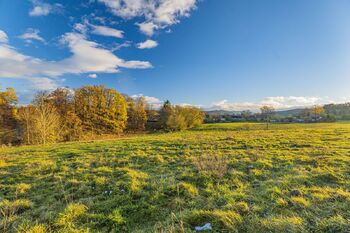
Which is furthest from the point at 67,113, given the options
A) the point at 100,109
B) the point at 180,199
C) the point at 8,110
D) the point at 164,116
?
the point at 180,199

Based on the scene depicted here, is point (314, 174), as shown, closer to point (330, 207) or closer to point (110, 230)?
point (330, 207)

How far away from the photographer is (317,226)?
3432mm

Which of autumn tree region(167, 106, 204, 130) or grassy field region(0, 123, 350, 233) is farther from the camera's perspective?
autumn tree region(167, 106, 204, 130)

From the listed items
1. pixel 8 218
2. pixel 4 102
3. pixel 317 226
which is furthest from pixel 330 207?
pixel 4 102

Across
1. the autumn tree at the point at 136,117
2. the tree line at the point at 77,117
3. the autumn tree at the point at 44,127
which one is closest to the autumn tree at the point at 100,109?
the tree line at the point at 77,117

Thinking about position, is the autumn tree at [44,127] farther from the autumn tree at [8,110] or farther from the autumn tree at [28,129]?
the autumn tree at [8,110]

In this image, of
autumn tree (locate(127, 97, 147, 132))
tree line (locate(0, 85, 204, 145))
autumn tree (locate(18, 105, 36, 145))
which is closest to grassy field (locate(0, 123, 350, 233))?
autumn tree (locate(18, 105, 36, 145))

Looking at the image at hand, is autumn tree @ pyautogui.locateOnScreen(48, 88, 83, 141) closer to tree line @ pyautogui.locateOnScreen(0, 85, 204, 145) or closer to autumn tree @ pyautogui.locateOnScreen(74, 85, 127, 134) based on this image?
tree line @ pyautogui.locateOnScreen(0, 85, 204, 145)

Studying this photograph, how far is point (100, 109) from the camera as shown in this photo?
1678 inches

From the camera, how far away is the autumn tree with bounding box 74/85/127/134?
4038cm

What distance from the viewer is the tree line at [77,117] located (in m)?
27.1

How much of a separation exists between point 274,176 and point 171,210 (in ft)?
14.7

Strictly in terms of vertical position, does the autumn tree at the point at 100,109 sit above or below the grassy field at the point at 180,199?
above

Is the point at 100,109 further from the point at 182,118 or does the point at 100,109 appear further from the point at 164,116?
the point at 182,118
